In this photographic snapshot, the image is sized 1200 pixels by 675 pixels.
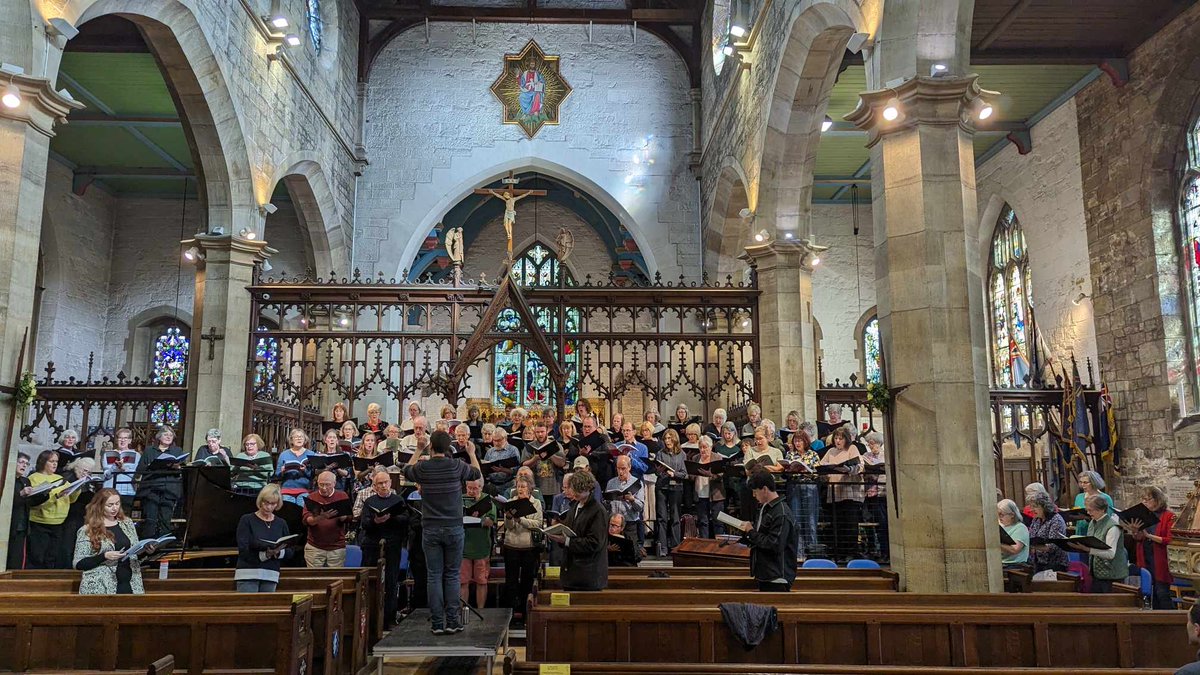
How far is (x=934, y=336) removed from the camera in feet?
23.2

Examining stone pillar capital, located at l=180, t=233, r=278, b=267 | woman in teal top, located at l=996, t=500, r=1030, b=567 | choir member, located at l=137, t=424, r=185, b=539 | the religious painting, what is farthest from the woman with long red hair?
the religious painting

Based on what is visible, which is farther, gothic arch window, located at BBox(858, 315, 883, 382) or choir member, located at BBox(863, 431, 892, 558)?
gothic arch window, located at BBox(858, 315, 883, 382)

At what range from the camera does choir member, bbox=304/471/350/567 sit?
7113 millimetres

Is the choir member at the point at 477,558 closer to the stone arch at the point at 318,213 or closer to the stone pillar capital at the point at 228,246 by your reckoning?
the stone pillar capital at the point at 228,246

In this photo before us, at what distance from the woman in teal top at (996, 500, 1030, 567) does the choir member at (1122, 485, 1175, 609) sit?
796 mm

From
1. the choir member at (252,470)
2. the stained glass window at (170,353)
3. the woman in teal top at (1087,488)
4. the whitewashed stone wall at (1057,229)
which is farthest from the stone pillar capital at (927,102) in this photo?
the stained glass window at (170,353)

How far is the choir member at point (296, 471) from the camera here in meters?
8.44

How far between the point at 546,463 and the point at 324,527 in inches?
95.1

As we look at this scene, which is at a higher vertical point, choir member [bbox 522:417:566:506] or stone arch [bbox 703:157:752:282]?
stone arch [bbox 703:157:752:282]

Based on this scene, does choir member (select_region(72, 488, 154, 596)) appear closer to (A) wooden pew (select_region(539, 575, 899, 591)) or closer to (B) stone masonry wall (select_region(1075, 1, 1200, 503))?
(A) wooden pew (select_region(539, 575, 899, 591))

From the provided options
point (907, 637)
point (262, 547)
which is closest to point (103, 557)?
point (262, 547)

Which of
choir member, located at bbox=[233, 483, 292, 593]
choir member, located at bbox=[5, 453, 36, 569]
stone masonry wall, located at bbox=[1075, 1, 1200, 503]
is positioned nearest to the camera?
choir member, located at bbox=[233, 483, 292, 593]

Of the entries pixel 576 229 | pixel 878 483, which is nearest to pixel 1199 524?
pixel 878 483

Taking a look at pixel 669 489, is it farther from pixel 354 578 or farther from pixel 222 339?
pixel 222 339
